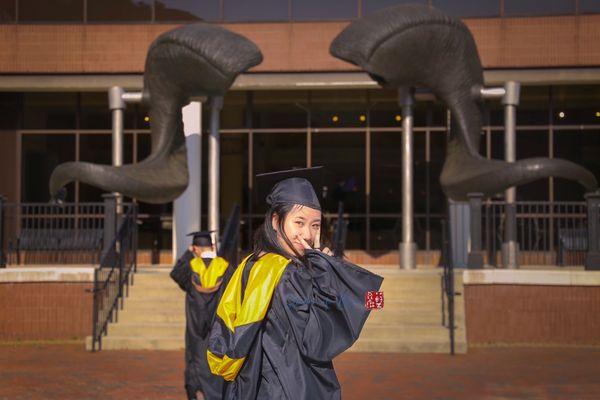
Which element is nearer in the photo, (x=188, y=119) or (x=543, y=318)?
(x=543, y=318)

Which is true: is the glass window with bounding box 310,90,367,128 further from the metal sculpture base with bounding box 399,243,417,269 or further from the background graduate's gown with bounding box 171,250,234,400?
the background graduate's gown with bounding box 171,250,234,400

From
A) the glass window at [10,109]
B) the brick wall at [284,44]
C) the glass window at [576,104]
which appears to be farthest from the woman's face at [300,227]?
the glass window at [10,109]

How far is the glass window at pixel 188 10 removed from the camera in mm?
20469

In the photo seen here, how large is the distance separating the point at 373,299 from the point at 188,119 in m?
16.2

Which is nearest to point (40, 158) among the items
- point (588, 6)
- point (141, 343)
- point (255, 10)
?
point (255, 10)

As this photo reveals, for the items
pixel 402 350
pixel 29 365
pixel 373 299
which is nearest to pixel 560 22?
pixel 402 350

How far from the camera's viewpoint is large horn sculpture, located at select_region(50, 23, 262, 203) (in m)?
14.6

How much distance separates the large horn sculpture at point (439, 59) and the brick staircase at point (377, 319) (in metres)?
1.72

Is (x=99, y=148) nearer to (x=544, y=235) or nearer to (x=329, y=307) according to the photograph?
(x=544, y=235)

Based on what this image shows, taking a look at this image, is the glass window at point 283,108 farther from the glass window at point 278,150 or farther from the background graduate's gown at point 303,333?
the background graduate's gown at point 303,333

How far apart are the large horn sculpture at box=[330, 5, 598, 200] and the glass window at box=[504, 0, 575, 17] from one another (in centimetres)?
538

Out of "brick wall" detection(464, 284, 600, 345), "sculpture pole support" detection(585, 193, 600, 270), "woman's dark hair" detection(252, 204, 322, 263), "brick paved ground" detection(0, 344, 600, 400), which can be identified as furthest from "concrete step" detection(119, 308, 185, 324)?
"woman's dark hair" detection(252, 204, 322, 263)

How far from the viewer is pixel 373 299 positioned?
405cm

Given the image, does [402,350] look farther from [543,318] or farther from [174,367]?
[174,367]
